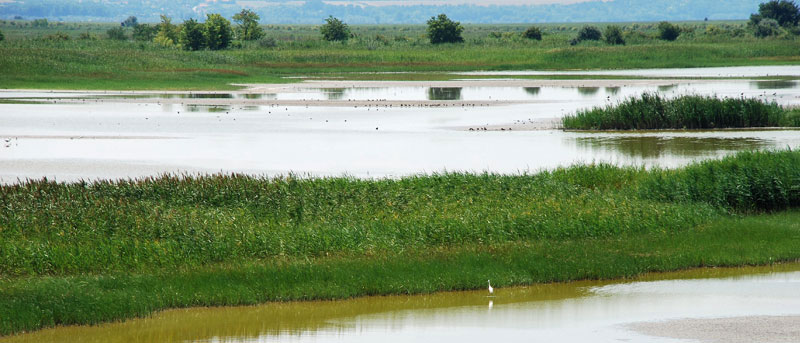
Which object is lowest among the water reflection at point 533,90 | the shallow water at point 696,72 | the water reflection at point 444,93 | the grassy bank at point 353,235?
the shallow water at point 696,72

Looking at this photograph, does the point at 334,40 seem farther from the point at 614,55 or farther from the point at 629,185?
the point at 629,185

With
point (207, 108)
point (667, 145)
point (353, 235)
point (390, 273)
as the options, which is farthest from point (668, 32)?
point (390, 273)

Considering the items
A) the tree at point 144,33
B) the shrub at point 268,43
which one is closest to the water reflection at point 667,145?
the shrub at point 268,43

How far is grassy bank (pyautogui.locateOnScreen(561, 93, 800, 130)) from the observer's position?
45188 mm

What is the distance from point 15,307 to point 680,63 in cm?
9391

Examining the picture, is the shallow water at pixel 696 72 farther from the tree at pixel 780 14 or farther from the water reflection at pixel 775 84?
A: the tree at pixel 780 14

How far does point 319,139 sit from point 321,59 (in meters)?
68.5

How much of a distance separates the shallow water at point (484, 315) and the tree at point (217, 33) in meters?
101

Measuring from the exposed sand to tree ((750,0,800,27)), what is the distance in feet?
491

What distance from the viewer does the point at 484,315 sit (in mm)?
17109

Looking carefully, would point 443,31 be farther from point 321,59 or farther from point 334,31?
point 321,59

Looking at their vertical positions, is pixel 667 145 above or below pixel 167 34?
below

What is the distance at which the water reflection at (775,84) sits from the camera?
2731 inches

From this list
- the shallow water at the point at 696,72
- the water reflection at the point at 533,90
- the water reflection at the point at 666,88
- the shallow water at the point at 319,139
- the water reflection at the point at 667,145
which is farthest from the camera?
the shallow water at the point at 696,72
